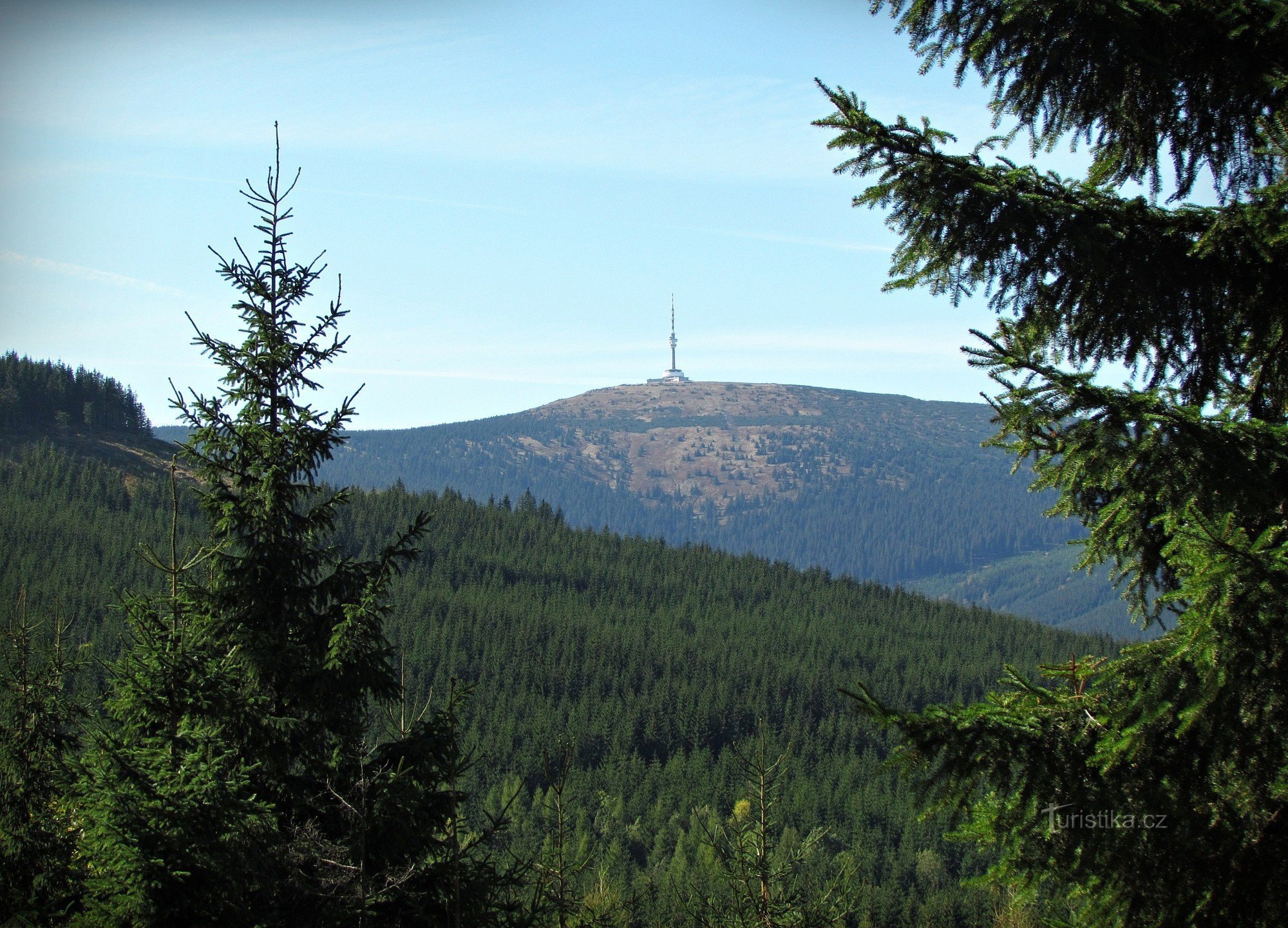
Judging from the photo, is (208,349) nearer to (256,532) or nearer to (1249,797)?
(256,532)

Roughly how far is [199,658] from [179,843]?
2.24 m

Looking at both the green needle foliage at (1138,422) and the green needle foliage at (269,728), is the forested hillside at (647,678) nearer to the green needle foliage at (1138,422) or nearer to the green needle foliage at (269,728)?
the green needle foliage at (269,728)

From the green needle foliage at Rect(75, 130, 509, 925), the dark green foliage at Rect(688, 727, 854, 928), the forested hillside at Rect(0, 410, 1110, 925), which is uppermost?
the green needle foliage at Rect(75, 130, 509, 925)

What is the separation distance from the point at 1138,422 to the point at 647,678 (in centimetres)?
16549

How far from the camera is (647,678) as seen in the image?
168 metres

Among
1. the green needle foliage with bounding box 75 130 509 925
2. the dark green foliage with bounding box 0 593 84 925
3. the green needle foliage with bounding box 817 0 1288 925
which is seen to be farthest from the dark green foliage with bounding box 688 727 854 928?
the dark green foliage with bounding box 0 593 84 925

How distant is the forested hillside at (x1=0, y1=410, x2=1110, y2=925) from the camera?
4210 inches

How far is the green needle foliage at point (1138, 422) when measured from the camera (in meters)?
5.19

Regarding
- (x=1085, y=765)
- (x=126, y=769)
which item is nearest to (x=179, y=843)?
(x=126, y=769)

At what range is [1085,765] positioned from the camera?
5461mm

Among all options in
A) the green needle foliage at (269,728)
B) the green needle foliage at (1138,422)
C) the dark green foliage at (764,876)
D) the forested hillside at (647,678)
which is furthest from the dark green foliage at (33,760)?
the forested hillside at (647,678)

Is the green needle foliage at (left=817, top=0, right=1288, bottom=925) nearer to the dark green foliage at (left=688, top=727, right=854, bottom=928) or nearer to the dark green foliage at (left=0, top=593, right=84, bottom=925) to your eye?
the dark green foliage at (left=688, top=727, right=854, bottom=928)

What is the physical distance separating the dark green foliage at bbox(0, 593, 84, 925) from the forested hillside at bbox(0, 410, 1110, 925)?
225 ft

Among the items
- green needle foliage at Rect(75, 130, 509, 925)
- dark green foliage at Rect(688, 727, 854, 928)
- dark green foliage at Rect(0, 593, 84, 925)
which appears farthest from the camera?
dark green foliage at Rect(0, 593, 84, 925)
